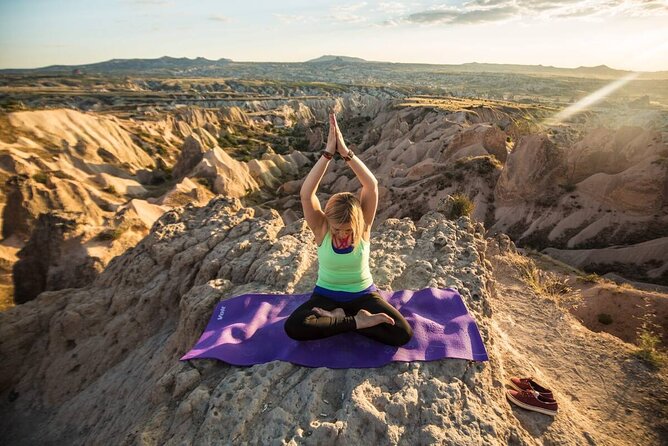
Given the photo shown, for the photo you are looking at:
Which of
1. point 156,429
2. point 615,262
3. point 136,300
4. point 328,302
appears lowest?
point 615,262

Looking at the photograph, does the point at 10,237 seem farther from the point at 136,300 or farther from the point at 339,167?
the point at 339,167

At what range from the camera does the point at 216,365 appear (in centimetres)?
414

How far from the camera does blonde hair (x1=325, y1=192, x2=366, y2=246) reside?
4.20 metres

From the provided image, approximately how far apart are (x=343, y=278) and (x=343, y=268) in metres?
0.13

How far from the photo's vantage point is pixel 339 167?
34.8m

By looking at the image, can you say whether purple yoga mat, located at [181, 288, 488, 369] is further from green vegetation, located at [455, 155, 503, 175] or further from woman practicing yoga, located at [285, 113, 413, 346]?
green vegetation, located at [455, 155, 503, 175]

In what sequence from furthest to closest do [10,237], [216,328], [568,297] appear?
[10,237] → [568,297] → [216,328]

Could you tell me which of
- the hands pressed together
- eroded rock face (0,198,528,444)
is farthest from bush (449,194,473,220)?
the hands pressed together

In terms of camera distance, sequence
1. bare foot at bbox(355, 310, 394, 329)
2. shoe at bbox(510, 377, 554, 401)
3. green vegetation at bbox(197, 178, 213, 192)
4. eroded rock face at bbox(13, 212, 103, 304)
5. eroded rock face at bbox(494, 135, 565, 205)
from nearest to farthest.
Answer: bare foot at bbox(355, 310, 394, 329) < shoe at bbox(510, 377, 554, 401) < eroded rock face at bbox(13, 212, 103, 304) < eroded rock face at bbox(494, 135, 565, 205) < green vegetation at bbox(197, 178, 213, 192)

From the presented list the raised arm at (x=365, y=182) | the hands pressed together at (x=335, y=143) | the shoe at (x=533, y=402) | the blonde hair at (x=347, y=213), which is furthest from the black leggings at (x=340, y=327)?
the hands pressed together at (x=335, y=143)

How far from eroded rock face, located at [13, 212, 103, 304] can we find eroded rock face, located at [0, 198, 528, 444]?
2.35 meters

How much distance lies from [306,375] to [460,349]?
1.77 metres

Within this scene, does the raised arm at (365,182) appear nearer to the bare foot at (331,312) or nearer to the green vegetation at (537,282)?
the bare foot at (331,312)

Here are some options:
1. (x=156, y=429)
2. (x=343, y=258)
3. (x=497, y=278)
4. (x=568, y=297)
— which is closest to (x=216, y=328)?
(x=156, y=429)
